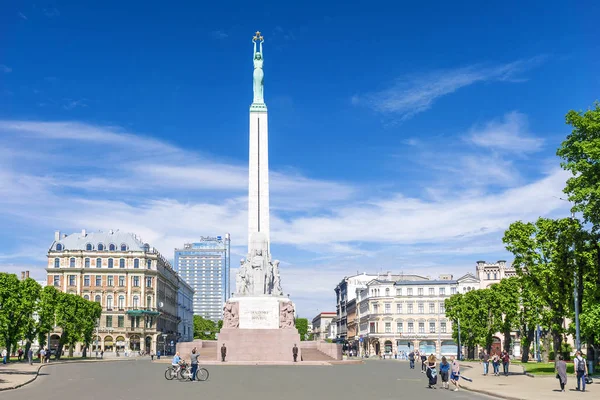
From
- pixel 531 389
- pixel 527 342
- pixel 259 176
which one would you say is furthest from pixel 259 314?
pixel 531 389

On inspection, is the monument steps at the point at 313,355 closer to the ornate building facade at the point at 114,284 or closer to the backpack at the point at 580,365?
the backpack at the point at 580,365

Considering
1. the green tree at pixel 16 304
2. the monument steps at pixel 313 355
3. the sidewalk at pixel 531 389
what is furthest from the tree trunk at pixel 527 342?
the green tree at pixel 16 304

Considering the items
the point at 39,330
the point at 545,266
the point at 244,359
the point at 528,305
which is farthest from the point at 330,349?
the point at 39,330

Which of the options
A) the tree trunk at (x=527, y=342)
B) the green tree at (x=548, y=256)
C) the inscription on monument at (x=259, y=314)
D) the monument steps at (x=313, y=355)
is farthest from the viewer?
the tree trunk at (x=527, y=342)

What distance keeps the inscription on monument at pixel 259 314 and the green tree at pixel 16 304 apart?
69.1ft

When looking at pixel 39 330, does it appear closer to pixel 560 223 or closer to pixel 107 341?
pixel 107 341

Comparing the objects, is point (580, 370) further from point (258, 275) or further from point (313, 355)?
point (258, 275)

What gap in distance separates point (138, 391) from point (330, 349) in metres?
39.5

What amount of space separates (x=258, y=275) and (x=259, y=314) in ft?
14.2

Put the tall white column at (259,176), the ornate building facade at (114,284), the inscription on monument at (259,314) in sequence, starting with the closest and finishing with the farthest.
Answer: the inscription on monument at (259,314), the tall white column at (259,176), the ornate building facade at (114,284)

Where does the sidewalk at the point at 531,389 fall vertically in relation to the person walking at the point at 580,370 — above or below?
below

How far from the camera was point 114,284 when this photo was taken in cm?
11938

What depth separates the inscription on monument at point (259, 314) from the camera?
2589 inches

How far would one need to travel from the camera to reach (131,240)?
Result: 411 feet
